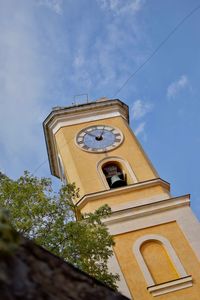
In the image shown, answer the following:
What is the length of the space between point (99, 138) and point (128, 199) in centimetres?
434

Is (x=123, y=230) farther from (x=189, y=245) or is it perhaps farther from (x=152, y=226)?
(x=189, y=245)

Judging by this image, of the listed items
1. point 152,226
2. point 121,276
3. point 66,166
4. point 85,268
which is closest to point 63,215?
point 85,268

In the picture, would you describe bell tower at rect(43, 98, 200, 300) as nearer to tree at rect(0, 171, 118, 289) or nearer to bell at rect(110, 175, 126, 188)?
bell at rect(110, 175, 126, 188)

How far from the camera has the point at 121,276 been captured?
11.5 meters

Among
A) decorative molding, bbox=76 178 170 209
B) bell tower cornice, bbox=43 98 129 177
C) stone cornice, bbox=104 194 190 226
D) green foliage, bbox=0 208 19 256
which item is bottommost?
green foliage, bbox=0 208 19 256

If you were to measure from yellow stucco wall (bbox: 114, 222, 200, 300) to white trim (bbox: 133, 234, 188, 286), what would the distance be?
0.10 meters

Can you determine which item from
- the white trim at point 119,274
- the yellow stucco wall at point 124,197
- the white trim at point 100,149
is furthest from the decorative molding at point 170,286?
the white trim at point 100,149

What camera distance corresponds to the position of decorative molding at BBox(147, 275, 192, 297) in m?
11.0

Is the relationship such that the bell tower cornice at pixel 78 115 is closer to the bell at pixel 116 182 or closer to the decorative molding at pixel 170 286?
the bell at pixel 116 182

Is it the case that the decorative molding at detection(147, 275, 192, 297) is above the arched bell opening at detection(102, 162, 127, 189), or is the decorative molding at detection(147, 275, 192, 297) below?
below

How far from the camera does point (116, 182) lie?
1556 cm

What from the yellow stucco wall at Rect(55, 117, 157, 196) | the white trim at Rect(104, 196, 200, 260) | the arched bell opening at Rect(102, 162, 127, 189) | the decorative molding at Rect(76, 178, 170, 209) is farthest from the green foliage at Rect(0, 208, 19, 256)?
the arched bell opening at Rect(102, 162, 127, 189)

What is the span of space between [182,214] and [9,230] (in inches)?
471

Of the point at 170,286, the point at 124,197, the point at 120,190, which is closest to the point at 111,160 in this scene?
the point at 120,190
